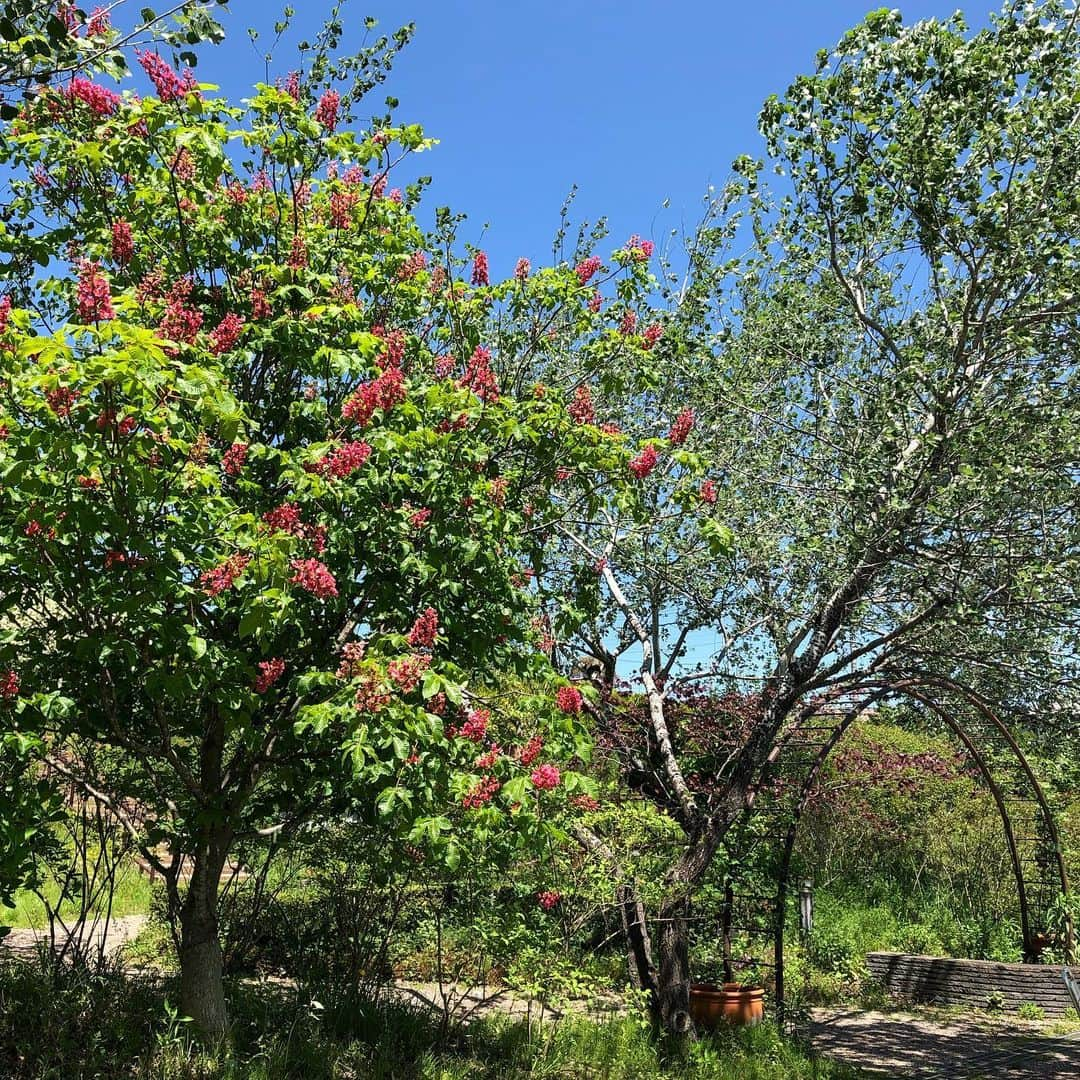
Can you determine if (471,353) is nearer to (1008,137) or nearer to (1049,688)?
(1008,137)

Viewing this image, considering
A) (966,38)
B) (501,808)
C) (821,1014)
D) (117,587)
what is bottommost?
(821,1014)

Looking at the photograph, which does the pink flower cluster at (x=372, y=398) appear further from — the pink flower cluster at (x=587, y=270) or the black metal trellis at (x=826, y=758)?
the black metal trellis at (x=826, y=758)

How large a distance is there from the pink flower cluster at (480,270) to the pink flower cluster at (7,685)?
288 centimetres

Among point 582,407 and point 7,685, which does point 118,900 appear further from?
point 582,407

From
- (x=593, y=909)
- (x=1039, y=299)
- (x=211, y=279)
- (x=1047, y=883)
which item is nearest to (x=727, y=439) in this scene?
(x=1039, y=299)

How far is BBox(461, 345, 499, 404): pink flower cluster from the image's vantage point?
14.8ft

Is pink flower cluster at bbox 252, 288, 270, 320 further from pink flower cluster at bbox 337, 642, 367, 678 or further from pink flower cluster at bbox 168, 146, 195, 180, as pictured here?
pink flower cluster at bbox 337, 642, 367, 678

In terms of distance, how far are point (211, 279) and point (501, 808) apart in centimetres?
283

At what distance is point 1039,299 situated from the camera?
15.8 feet

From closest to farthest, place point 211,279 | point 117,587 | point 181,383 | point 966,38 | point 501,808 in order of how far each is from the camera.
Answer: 1. point 181,383
2. point 117,587
3. point 501,808
4. point 211,279
5. point 966,38

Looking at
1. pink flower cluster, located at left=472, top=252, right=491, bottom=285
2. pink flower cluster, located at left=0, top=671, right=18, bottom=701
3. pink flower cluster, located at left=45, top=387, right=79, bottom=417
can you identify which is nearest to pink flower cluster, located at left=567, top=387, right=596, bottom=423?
pink flower cluster, located at left=472, top=252, right=491, bottom=285

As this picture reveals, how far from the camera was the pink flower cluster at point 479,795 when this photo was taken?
378cm

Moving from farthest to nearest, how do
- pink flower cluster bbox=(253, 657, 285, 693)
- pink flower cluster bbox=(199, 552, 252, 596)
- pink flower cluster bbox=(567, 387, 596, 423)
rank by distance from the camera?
pink flower cluster bbox=(567, 387, 596, 423), pink flower cluster bbox=(253, 657, 285, 693), pink flower cluster bbox=(199, 552, 252, 596)

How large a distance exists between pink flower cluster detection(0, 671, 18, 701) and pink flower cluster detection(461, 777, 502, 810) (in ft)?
5.64
